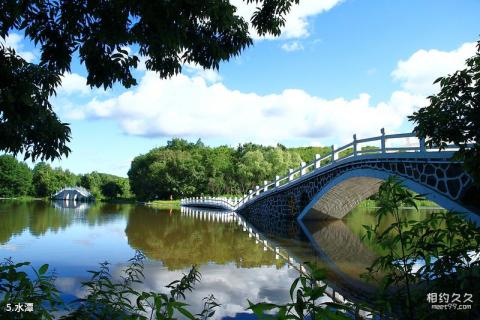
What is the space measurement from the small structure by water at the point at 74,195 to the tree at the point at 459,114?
237 feet

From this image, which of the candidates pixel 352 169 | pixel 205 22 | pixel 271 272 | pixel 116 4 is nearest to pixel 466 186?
pixel 271 272

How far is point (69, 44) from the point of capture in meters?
3.63

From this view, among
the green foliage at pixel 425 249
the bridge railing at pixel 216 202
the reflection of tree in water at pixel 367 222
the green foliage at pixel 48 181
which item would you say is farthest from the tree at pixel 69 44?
the green foliage at pixel 48 181

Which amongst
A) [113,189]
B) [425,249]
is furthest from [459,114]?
[113,189]

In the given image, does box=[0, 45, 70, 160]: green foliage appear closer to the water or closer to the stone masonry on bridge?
the water

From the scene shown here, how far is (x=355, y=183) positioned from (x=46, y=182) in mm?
74008

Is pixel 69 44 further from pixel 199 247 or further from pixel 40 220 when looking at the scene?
Answer: pixel 40 220

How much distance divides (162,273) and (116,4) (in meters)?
6.55

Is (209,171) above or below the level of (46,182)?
above

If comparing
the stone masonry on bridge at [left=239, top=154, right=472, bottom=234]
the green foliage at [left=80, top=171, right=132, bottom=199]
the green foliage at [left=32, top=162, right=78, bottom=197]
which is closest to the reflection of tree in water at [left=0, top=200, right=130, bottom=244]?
the stone masonry on bridge at [left=239, top=154, right=472, bottom=234]

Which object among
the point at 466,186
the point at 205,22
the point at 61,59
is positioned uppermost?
the point at 205,22

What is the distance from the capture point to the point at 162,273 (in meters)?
8.57

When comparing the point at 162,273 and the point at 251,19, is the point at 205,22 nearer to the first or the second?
the point at 251,19

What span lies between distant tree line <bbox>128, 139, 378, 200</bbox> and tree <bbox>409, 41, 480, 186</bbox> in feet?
145
